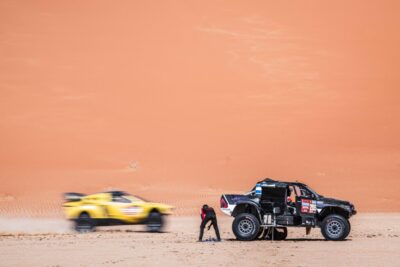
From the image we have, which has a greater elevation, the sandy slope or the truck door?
the truck door

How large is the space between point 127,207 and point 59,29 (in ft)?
171

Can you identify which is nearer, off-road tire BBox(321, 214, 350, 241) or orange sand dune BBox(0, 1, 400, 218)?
off-road tire BBox(321, 214, 350, 241)

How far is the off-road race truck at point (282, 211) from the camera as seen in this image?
25859 mm

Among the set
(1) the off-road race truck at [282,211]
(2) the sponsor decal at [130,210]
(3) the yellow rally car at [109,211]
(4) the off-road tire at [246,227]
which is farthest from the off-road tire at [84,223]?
(4) the off-road tire at [246,227]

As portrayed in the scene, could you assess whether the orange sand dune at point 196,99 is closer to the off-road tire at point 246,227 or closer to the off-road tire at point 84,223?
the off-road tire at point 84,223

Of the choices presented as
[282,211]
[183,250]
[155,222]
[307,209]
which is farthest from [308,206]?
[155,222]

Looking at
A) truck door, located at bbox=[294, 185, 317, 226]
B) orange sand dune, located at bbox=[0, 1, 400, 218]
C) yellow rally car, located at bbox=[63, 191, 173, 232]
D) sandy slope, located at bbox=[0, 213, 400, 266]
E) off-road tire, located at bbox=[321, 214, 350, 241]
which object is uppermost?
orange sand dune, located at bbox=[0, 1, 400, 218]

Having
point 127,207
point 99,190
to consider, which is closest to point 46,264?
point 127,207

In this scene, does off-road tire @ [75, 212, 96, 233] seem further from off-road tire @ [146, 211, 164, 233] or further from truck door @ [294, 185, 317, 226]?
truck door @ [294, 185, 317, 226]

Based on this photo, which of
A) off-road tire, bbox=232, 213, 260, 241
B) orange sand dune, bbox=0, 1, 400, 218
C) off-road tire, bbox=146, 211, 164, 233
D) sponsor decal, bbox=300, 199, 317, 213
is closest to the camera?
off-road tire, bbox=232, 213, 260, 241

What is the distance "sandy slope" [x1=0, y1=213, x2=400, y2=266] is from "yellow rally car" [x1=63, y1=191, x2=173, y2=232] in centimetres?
49

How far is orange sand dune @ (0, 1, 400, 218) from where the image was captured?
54375 mm

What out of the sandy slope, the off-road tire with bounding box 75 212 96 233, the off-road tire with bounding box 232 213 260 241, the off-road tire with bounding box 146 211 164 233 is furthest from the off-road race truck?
the off-road tire with bounding box 75 212 96 233

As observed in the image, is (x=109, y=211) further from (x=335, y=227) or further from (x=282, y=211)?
(x=335, y=227)
